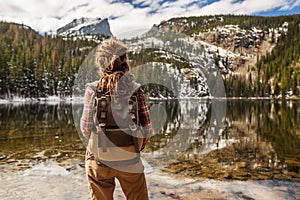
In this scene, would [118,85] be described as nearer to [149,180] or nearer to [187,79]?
[149,180]

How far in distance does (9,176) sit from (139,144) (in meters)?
5.76

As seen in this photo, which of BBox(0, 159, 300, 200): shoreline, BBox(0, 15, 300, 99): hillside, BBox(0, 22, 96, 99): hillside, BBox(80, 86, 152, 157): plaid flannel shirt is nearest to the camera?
BBox(80, 86, 152, 157): plaid flannel shirt

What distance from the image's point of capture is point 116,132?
3383mm

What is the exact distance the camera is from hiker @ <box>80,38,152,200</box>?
11.0 feet

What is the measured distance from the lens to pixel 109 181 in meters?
→ 3.65

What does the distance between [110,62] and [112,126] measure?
718 mm

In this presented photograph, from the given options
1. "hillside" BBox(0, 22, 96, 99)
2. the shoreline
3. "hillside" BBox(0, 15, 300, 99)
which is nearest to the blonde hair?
the shoreline

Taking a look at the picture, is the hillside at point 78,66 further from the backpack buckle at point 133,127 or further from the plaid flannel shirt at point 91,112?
the backpack buckle at point 133,127

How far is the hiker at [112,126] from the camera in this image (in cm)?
335

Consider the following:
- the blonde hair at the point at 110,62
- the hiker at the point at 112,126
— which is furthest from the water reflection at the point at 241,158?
the blonde hair at the point at 110,62

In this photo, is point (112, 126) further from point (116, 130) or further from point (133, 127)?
point (133, 127)

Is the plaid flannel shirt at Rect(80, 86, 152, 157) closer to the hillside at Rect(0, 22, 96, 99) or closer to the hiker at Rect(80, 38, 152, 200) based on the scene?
the hiker at Rect(80, 38, 152, 200)

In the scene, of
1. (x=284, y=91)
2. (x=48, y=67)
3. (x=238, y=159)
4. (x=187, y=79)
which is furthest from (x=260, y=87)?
(x=238, y=159)

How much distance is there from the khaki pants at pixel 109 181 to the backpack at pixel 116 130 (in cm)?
11
